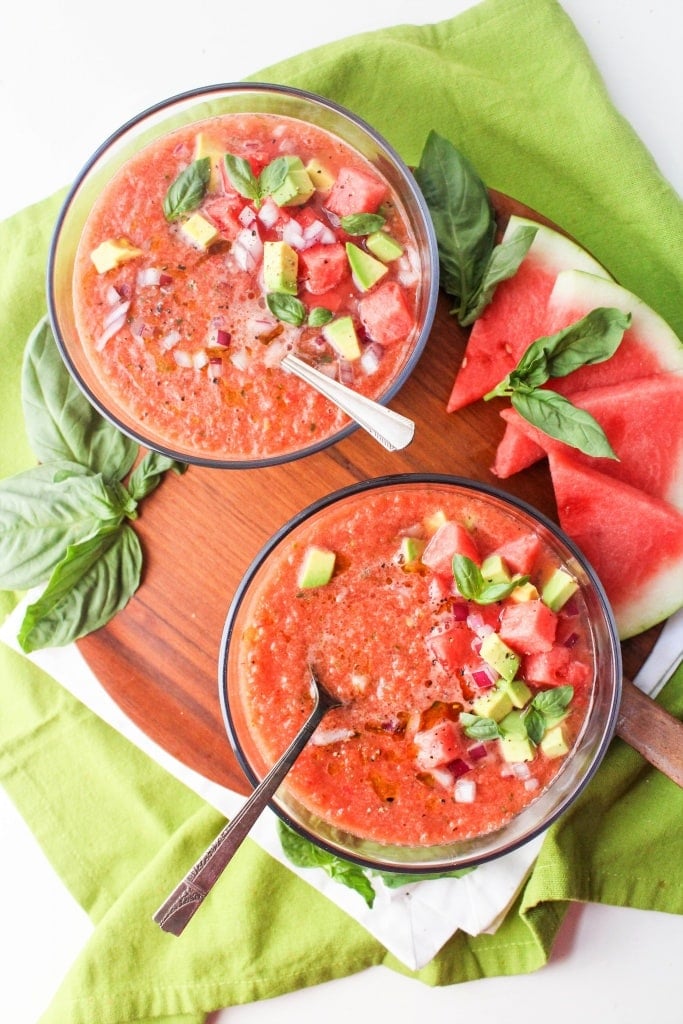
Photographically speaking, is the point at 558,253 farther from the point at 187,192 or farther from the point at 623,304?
the point at 187,192

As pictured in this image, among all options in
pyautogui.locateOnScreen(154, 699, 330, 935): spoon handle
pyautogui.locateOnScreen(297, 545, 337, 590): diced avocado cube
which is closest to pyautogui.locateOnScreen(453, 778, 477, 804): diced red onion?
pyautogui.locateOnScreen(154, 699, 330, 935): spoon handle

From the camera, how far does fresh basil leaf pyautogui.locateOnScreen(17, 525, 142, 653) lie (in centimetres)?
272

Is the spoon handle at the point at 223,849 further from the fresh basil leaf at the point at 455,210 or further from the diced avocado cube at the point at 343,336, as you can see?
the fresh basil leaf at the point at 455,210

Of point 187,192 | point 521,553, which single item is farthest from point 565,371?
point 187,192

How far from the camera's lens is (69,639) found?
273 centimetres

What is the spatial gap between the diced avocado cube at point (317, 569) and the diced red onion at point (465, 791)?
2.18ft

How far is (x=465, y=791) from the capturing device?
251cm

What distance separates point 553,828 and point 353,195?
1.94 meters

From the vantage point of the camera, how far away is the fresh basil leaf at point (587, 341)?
2.52 m

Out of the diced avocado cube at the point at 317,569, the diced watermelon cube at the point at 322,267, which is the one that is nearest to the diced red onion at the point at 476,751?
the diced avocado cube at the point at 317,569

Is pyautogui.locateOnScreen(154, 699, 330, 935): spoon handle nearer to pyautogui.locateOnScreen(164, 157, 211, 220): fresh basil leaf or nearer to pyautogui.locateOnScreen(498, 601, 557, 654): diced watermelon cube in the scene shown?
pyautogui.locateOnScreen(498, 601, 557, 654): diced watermelon cube

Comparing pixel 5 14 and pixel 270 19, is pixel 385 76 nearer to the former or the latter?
pixel 270 19

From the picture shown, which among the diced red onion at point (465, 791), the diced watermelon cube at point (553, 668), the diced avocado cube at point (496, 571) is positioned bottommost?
the diced red onion at point (465, 791)

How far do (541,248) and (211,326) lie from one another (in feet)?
3.26
